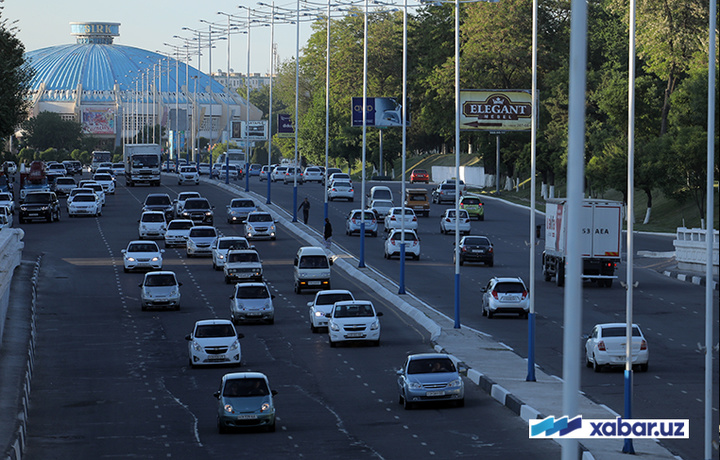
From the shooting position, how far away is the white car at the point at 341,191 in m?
90.8

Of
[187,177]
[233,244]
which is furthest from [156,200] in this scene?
[187,177]

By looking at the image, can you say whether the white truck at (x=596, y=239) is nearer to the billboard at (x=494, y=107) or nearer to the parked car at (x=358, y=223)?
the parked car at (x=358, y=223)

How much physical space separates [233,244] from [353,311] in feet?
60.4

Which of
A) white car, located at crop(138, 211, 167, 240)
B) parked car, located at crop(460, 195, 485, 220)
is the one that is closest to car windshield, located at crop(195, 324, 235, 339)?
white car, located at crop(138, 211, 167, 240)

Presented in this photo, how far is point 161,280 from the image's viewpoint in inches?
1745

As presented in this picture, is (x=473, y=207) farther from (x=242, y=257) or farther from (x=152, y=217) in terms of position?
(x=242, y=257)

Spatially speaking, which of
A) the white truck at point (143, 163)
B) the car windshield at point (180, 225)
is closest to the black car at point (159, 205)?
the car windshield at point (180, 225)

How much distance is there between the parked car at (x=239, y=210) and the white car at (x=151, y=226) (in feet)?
30.6

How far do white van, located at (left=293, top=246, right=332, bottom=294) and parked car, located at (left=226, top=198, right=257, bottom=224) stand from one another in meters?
26.4

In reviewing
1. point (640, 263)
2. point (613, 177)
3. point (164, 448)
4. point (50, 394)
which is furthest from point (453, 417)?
point (613, 177)

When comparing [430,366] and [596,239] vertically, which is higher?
[596,239]

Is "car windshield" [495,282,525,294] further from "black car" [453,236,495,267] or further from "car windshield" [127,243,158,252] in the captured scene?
"car windshield" [127,243,158,252]

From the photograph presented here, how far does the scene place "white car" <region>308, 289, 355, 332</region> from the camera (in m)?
39.4

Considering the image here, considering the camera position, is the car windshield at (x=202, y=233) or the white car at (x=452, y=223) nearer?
the car windshield at (x=202, y=233)
